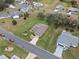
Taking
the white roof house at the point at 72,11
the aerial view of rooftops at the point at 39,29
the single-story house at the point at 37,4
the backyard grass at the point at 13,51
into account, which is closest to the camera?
the backyard grass at the point at 13,51

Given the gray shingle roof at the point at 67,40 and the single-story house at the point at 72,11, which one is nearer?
the gray shingle roof at the point at 67,40

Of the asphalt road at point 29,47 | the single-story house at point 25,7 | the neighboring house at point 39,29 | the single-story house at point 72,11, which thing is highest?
the single-story house at point 25,7

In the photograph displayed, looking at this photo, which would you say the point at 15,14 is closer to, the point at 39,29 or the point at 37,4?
the point at 37,4

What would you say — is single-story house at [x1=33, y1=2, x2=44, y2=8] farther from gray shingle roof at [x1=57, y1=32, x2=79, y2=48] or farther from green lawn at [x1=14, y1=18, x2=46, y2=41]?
gray shingle roof at [x1=57, y1=32, x2=79, y2=48]

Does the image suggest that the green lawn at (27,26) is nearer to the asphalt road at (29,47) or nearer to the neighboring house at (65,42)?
the asphalt road at (29,47)

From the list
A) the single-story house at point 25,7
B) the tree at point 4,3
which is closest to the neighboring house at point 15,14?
the single-story house at point 25,7

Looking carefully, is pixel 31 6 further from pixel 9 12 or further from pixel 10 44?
pixel 10 44

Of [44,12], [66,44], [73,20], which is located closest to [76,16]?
[73,20]

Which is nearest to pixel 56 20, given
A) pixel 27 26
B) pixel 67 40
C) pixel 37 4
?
pixel 27 26
